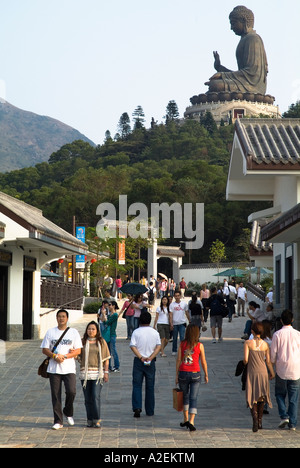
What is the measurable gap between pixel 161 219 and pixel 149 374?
6029 centimetres

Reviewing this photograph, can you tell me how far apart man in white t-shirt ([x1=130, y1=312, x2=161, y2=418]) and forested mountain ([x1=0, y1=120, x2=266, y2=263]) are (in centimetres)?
5066

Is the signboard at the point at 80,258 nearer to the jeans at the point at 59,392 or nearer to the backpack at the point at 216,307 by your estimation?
the backpack at the point at 216,307

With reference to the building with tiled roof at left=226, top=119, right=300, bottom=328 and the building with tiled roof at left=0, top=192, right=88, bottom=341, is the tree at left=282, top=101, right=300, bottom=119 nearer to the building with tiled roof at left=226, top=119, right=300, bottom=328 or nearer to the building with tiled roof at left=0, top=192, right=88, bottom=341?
the building with tiled roof at left=0, top=192, right=88, bottom=341

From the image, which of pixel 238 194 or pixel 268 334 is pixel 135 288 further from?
pixel 268 334

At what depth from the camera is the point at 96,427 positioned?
31.1 ft

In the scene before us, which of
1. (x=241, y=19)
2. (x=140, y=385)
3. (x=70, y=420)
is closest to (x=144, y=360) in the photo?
(x=140, y=385)

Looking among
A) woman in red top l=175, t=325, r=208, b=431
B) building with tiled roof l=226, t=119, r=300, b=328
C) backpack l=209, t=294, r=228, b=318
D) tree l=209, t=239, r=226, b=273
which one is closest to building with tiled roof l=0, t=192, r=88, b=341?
backpack l=209, t=294, r=228, b=318

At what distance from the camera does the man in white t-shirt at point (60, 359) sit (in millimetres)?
9422

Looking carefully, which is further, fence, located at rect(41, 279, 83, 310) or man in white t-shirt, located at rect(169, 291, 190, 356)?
fence, located at rect(41, 279, 83, 310)

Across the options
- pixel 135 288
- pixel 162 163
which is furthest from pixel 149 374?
pixel 162 163

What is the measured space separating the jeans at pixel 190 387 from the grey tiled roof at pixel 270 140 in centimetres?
575

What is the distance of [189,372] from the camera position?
31.0 feet

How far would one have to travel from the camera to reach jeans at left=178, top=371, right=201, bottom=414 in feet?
30.8

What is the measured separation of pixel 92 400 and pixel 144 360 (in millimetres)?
1127
